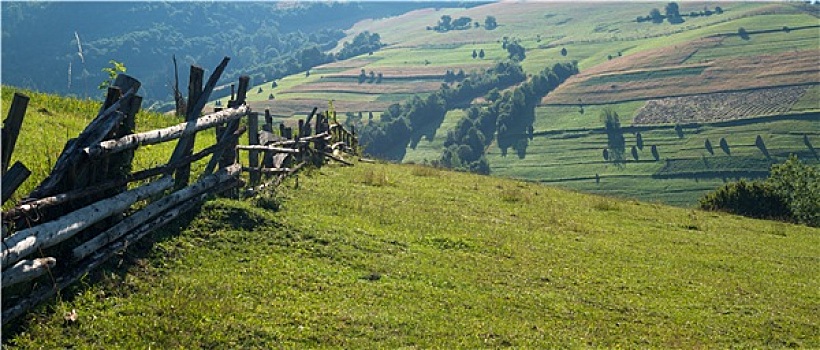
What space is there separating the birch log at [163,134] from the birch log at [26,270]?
56.2 inches

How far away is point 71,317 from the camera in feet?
26.0

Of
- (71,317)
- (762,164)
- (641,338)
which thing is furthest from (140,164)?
(762,164)

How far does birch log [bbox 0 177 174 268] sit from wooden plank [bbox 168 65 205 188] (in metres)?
2.11

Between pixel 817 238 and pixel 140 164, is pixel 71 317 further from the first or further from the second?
pixel 817 238

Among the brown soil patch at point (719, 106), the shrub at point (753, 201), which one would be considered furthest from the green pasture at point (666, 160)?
the shrub at point (753, 201)

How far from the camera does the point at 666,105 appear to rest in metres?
133

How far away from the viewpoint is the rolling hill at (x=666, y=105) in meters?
108

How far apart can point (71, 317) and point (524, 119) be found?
445ft

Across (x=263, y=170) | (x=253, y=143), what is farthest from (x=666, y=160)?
(x=253, y=143)

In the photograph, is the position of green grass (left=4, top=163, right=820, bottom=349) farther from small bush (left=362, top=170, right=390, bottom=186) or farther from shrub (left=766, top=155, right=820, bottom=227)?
shrub (left=766, top=155, right=820, bottom=227)

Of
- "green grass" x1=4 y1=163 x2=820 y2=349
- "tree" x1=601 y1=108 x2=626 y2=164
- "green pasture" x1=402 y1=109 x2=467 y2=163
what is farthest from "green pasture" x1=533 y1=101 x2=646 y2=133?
"green grass" x1=4 y1=163 x2=820 y2=349

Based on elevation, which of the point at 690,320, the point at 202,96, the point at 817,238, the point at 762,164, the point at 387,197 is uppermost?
the point at 202,96

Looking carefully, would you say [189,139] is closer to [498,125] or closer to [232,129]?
[232,129]

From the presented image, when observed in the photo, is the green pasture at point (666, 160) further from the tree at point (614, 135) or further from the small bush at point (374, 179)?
the small bush at point (374, 179)
